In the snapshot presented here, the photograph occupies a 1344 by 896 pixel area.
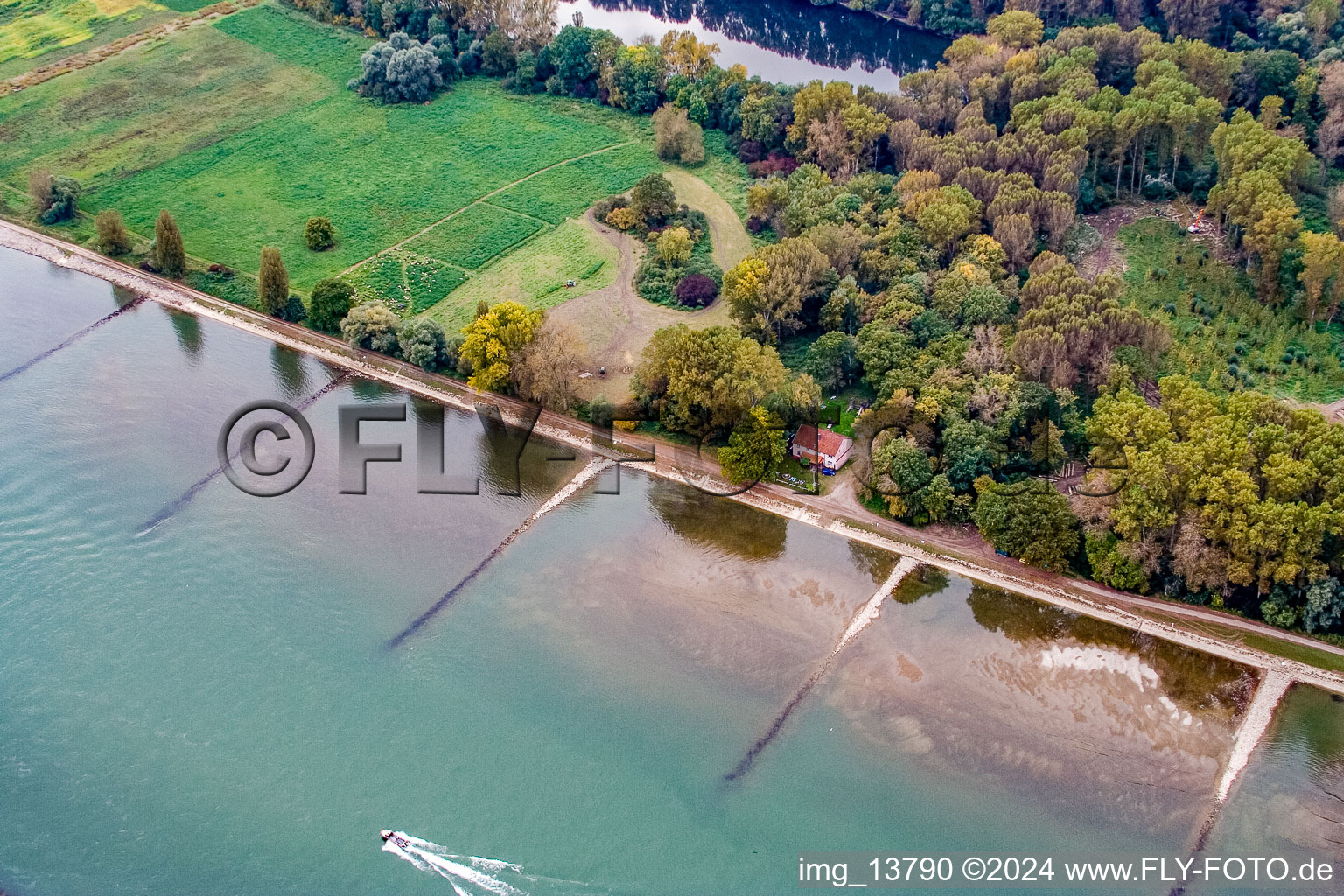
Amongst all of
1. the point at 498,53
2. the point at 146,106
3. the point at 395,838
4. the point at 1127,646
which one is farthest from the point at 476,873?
the point at 146,106

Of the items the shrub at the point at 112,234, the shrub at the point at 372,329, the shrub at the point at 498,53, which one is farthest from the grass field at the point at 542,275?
the shrub at the point at 498,53

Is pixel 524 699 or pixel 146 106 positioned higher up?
pixel 146 106

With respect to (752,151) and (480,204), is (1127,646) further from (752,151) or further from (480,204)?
(480,204)

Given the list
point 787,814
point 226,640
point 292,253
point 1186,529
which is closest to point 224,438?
point 226,640

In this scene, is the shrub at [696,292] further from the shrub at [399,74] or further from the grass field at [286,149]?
the shrub at [399,74]

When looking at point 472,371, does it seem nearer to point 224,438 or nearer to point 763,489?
point 224,438

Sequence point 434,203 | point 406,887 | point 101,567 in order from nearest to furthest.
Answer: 1. point 406,887
2. point 101,567
3. point 434,203

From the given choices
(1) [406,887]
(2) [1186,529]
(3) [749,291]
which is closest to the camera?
(1) [406,887]
